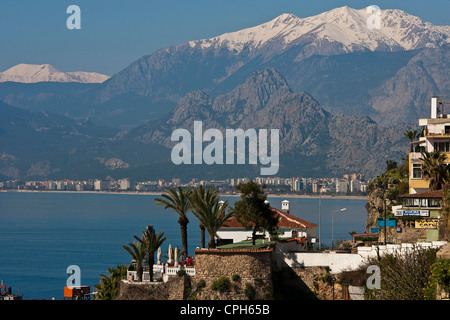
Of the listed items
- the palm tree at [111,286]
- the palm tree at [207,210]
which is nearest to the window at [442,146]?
the palm tree at [207,210]

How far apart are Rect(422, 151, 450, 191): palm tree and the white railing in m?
25.9

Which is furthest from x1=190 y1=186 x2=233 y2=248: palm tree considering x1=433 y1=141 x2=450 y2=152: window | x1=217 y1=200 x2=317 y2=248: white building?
x1=433 y1=141 x2=450 y2=152: window

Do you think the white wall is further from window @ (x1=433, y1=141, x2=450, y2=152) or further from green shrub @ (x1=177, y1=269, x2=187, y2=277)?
window @ (x1=433, y1=141, x2=450, y2=152)

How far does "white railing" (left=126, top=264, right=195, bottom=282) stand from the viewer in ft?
172

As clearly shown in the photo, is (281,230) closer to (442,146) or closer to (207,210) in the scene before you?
(207,210)

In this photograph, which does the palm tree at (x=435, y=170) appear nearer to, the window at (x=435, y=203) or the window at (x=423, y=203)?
the window at (x=423, y=203)

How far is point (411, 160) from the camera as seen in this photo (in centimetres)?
7856

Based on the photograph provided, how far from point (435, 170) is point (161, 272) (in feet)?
88.4

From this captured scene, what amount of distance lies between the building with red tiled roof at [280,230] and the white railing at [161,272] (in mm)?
7065

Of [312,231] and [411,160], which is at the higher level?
[411,160]

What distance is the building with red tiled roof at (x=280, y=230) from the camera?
6250 centimetres
